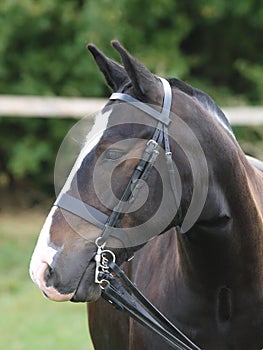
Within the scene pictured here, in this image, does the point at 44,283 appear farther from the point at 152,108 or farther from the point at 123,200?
the point at 152,108

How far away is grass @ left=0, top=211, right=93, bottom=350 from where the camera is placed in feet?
21.8

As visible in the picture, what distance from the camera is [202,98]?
3209mm

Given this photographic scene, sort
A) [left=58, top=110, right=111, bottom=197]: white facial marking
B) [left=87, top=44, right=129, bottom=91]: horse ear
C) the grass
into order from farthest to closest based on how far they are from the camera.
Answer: the grass → [left=87, top=44, right=129, bottom=91]: horse ear → [left=58, top=110, right=111, bottom=197]: white facial marking

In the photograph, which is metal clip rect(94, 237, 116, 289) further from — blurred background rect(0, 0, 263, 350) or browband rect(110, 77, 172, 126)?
blurred background rect(0, 0, 263, 350)

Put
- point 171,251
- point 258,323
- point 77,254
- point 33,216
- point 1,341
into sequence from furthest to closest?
point 33,216, point 1,341, point 171,251, point 258,323, point 77,254

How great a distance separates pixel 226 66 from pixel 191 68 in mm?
539

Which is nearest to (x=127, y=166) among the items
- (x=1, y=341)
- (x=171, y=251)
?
(x=171, y=251)

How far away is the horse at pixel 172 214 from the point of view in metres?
2.91

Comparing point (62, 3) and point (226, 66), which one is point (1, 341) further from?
point (226, 66)

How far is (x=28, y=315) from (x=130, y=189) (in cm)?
491

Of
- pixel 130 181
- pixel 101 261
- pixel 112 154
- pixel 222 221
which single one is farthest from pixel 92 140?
pixel 222 221

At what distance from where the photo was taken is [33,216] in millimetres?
12484

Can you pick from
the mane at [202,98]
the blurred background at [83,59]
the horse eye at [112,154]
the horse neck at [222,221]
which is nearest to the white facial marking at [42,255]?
the horse eye at [112,154]

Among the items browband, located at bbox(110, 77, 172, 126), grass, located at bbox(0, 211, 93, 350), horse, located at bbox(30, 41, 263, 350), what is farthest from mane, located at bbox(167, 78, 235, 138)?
grass, located at bbox(0, 211, 93, 350)
